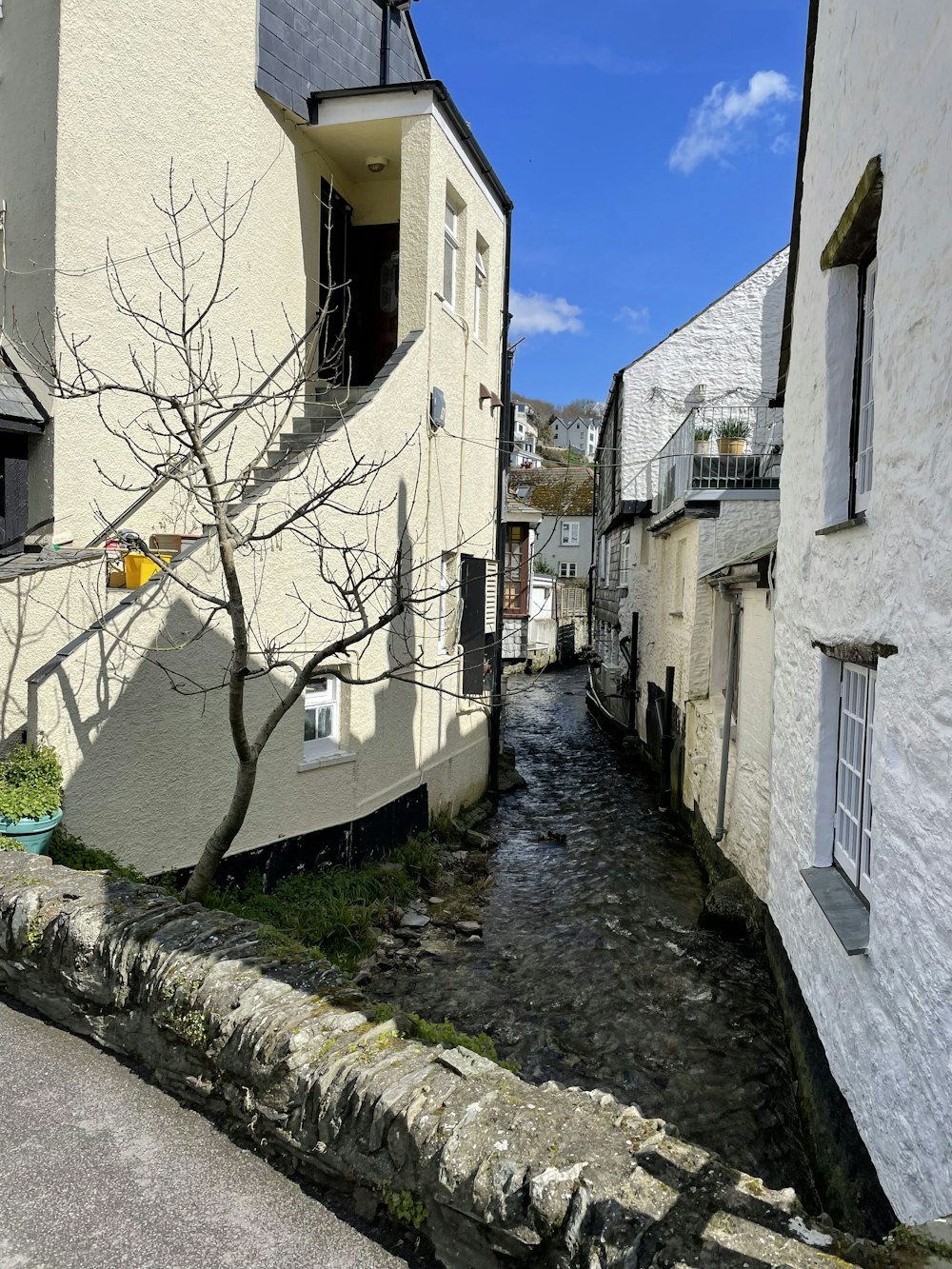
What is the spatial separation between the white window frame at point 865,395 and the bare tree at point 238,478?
10.8 ft

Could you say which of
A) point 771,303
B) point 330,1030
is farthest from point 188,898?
point 771,303

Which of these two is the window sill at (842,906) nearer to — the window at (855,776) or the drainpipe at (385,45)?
the window at (855,776)

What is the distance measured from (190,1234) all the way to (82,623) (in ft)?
16.3

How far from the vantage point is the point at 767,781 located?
28.8 ft

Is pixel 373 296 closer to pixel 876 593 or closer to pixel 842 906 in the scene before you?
pixel 876 593

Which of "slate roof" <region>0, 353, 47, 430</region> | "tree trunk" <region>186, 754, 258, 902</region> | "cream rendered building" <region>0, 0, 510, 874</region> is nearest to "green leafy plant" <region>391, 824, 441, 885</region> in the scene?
"cream rendered building" <region>0, 0, 510, 874</region>

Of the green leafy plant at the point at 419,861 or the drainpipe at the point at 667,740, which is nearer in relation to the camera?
the green leafy plant at the point at 419,861

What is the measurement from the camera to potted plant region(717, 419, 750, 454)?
14528mm

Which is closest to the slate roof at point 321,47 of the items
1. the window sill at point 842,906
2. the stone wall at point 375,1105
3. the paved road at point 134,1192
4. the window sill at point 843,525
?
the window sill at point 843,525

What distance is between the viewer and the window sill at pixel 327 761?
9250 mm

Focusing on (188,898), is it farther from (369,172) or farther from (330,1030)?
(369,172)

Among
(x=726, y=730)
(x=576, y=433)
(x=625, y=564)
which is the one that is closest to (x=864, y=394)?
(x=726, y=730)

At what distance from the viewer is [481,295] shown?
573 inches

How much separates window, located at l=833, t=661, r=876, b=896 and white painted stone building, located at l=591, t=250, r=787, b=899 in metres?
2.93
